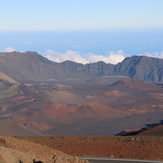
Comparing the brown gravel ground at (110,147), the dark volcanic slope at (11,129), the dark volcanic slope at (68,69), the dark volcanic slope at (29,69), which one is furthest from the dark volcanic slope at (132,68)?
the brown gravel ground at (110,147)

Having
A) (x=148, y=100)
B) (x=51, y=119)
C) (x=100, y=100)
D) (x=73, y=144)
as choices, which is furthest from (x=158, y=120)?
(x=73, y=144)

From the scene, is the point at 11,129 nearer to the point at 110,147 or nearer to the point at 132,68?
the point at 110,147

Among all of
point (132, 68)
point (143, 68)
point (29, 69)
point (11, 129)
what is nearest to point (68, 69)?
point (29, 69)

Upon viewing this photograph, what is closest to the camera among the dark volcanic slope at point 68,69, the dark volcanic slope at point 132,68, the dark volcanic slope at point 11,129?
the dark volcanic slope at point 11,129

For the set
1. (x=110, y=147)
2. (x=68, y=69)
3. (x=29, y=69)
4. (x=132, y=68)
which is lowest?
(x=68, y=69)

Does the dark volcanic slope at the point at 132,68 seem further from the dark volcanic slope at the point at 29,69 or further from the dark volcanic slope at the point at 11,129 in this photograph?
the dark volcanic slope at the point at 11,129

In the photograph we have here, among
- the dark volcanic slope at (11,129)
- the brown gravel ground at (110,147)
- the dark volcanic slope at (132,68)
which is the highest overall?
the brown gravel ground at (110,147)

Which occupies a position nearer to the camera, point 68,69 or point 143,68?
point 143,68

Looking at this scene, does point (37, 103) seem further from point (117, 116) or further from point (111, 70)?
point (111, 70)

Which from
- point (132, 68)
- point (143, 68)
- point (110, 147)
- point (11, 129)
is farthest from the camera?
point (132, 68)
